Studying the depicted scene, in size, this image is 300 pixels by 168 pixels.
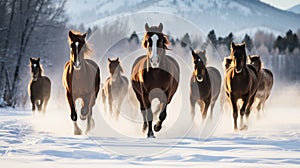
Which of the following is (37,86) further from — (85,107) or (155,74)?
(155,74)

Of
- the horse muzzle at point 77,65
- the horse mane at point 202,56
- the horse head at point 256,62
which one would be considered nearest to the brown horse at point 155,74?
the horse muzzle at point 77,65

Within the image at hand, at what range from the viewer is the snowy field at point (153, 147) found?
7.48 m

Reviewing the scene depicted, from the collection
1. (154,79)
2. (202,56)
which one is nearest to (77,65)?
(154,79)

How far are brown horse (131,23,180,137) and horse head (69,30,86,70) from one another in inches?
49.9

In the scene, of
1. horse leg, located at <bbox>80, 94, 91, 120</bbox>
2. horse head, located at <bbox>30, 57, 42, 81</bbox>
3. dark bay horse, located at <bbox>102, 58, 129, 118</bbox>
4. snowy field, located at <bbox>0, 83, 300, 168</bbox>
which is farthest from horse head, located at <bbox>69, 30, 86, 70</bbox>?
horse head, located at <bbox>30, 57, 42, 81</bbox>

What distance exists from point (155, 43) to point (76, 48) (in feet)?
5.75

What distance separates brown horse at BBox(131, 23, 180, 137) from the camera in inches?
388

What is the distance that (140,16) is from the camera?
10.6 metres

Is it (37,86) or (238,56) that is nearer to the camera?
(238,56)

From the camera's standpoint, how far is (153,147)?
8.73 metres

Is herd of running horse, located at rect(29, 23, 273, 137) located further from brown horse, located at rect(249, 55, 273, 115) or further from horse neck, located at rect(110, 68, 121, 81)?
brown horse, located at rect(249, 55, 273, 115)

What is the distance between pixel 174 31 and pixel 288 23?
632 ft

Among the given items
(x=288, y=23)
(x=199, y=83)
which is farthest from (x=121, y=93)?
(x=288, y=23)

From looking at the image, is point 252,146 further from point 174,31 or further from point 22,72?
point 22,72
